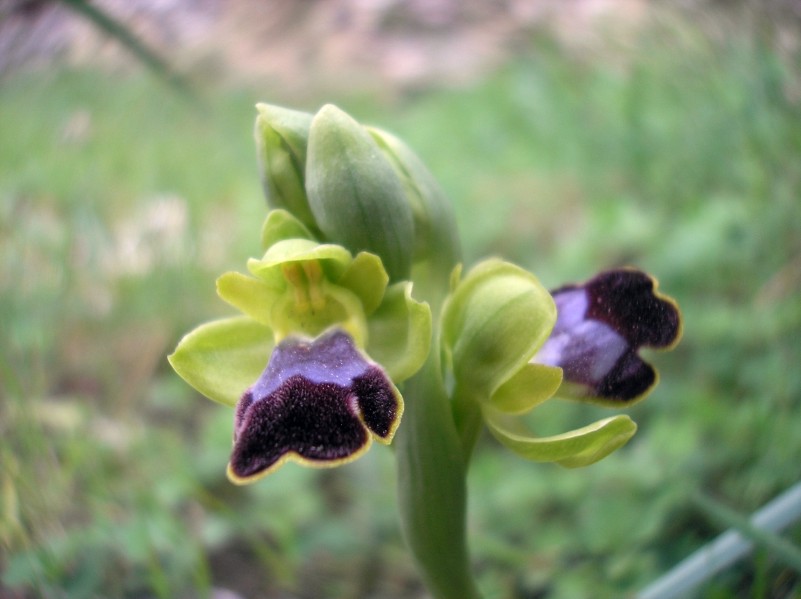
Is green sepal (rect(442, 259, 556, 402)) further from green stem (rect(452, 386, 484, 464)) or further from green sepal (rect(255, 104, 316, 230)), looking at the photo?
green sepal (rect(255, 104, 316, 230))

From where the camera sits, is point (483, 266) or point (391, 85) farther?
point (391, 85)

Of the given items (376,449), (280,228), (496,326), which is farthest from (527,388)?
(376,449)

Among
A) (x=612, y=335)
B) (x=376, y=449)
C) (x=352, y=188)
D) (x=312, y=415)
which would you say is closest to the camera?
(x=312, y=415)

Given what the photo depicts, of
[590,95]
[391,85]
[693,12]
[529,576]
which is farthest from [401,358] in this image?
[391,85]

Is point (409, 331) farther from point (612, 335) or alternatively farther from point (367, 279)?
point (612, 335)

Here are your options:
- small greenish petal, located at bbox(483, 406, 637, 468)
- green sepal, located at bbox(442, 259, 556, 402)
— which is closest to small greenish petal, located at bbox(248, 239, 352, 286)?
green sepal, located at bbox(442, 259, 556, 402)

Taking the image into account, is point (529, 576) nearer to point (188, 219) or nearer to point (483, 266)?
point (483, 266)
